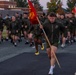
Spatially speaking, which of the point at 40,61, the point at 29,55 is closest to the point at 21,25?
the point at 29,55

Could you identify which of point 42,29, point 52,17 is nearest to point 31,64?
point 42,29

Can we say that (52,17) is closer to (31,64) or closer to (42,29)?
(42,29)

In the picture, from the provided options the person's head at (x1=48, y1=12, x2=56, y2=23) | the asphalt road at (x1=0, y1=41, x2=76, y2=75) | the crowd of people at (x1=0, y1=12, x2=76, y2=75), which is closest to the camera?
the person's head at (x1=48, y1=12, x2=56, y2=23)

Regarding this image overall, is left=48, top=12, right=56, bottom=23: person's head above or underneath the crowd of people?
above

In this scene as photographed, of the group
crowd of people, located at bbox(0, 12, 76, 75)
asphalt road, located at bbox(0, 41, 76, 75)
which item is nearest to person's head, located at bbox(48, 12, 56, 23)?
crowd of people, located at bbox(0, 12, 76, 75)

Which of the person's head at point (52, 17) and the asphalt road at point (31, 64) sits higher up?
the person's head at point (52, 17)

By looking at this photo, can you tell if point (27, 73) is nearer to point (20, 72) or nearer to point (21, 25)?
point (20, 72)

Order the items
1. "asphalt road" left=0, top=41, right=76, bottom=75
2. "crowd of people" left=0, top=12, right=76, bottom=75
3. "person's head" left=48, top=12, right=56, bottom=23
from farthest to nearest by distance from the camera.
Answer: "asphalt road" left=0, top=41, right=76, bottom=75 → "crowd of people" left=0, top=12, right=76, bottom=75 → "person's head" left=48, top=12, right=56, bottom=23

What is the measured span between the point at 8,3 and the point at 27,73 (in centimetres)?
8625

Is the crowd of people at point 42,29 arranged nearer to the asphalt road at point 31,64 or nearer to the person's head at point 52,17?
the person's head at point 52,17

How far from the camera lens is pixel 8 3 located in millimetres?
96875

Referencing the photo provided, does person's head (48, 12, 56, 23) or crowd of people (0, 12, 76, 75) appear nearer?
person's head (48, 12, 56, 23)

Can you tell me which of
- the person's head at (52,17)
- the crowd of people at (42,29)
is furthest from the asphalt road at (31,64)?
the person's head at (52,17)

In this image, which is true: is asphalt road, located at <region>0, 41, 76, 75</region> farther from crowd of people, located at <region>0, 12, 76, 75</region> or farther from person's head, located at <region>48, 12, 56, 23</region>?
person's head, located at <region>48, 12, 56, 23</region>
